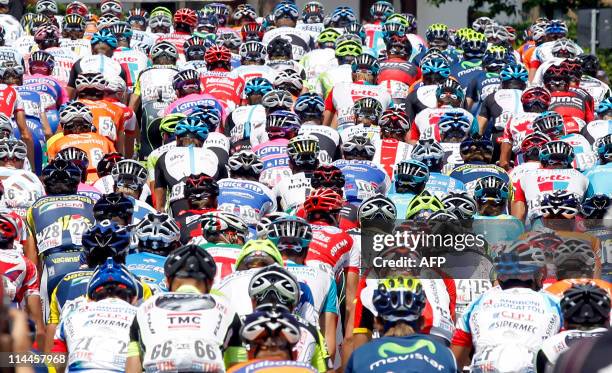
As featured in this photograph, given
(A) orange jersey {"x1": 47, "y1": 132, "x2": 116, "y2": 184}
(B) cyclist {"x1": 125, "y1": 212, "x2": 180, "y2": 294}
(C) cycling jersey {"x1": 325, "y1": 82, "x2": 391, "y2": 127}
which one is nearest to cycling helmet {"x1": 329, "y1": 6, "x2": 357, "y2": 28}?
(C) cycling jersey {"x1": 325, "y1": 82, "x2": 391, "y2": 127}

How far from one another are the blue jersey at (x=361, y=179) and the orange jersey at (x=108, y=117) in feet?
11.9

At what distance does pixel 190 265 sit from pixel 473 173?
759 centimetres

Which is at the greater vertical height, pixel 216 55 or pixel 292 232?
pixel 216 55

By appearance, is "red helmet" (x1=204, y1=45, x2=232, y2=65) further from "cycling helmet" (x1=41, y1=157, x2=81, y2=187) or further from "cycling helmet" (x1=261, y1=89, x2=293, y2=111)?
"cycling helmet" (x1=41, y1=157, x2=81, y2=187)

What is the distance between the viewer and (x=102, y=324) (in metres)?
11.0

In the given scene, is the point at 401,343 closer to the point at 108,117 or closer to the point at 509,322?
the point at 509,322

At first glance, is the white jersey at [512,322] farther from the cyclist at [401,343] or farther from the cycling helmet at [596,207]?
the cycling helmet at [596,207]

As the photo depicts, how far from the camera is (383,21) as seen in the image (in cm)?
2903

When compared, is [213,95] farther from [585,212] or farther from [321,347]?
[321,347]

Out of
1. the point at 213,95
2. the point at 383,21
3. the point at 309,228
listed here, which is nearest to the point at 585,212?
the point at 309,228

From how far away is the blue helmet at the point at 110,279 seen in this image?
37.0ft

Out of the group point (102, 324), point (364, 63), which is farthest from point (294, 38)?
point (102, 324)

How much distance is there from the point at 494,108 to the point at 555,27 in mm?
5164

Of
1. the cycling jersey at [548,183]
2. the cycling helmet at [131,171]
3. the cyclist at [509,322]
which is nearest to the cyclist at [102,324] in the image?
the cyclist at [509,322]
